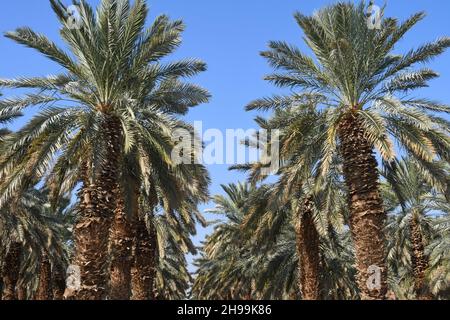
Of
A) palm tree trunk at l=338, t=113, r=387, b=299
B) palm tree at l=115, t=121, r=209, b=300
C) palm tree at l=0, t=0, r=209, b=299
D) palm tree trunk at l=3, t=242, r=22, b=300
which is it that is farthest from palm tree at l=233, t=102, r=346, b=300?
Answer: palm tree trunk at l=3, t=242, r=22, b=300

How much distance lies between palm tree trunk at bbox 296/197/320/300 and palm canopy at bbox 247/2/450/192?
227 inches

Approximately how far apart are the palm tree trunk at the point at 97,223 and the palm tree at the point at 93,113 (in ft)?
0.09

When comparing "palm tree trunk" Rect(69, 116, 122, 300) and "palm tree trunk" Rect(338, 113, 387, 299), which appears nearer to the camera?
"palm tree trunk" Rect(69, 116, 122, 300)

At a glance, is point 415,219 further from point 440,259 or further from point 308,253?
point 308,253

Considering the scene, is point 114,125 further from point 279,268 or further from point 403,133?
point 279,268

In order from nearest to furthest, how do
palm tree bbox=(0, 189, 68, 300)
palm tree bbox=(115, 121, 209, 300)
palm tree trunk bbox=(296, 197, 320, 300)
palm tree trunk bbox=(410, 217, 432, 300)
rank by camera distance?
palm tree bbox=(115, 121, 209, 300), palm tree trunk bbox=(296, 197, 320, 300), palm tree bbox=(0, 189, 68, 300), palm tree trunk bbox=(410, 217, 432, 300)

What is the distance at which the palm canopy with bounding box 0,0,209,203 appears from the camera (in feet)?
46.1

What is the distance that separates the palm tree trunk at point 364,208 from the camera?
46.8ft

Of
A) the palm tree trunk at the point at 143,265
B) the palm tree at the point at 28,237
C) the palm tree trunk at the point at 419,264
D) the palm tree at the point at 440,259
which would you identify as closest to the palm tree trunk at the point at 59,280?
the palm tree at the point at 28,237

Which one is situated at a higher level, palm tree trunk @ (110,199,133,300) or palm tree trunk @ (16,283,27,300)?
palm tree trunk @ (110,199,133,300)

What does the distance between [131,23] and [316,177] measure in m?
8.18

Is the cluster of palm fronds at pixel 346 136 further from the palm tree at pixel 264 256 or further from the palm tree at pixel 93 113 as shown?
the palm tree at pixel 93 113

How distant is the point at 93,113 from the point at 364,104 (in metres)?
8.13

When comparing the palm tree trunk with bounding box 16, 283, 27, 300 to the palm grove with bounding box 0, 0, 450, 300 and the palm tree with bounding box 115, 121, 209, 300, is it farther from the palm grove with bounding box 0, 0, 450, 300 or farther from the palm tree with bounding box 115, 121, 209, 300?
the palm grove with bounding box 0, 0, 450, 300
